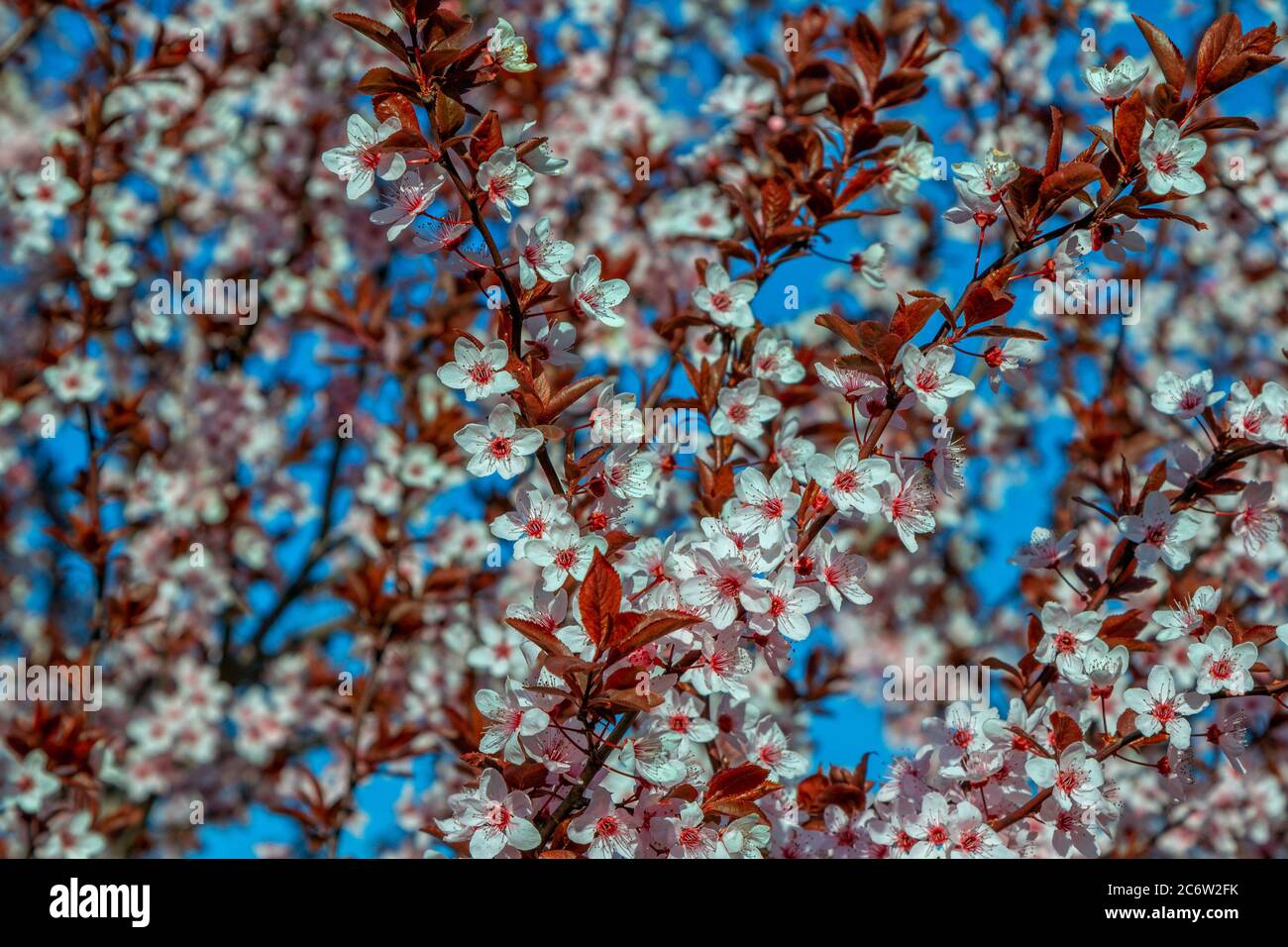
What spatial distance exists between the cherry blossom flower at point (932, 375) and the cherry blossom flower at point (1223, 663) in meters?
0.63

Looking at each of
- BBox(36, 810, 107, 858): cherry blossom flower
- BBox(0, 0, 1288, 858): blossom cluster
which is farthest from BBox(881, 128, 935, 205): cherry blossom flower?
BBox(36, 810, 107, 858): cherry blossom flower

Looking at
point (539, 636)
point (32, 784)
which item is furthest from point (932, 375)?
point (32, 784)

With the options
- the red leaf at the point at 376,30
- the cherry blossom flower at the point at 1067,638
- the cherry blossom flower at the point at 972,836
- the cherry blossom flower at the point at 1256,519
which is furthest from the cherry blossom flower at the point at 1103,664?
the red leaf at the point at 376,30

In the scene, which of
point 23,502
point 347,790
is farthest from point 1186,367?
point 23,502

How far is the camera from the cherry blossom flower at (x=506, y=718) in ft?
5.69

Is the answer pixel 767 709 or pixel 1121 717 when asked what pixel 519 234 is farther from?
pixel 767 709

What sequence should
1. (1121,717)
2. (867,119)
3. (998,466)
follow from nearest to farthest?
(1121,717) → (867,119) → (998,466)

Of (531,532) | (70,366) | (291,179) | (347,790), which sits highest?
(291,179)

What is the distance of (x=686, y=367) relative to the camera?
2221 millimetres

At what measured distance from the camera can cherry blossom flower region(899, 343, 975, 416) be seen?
177cm

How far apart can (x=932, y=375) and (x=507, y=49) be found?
902mm

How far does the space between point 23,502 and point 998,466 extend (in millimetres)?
5551

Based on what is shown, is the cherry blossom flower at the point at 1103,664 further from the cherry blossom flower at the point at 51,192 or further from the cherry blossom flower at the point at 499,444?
the cherry blossom flower at the point at 51,192

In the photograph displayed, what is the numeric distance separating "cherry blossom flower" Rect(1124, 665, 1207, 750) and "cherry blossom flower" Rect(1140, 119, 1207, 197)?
0.82 meters
